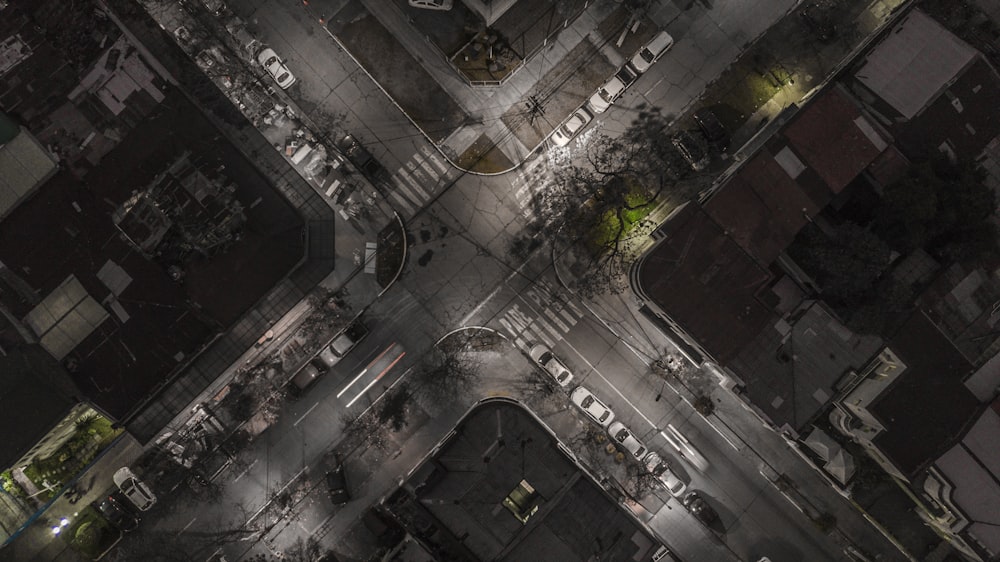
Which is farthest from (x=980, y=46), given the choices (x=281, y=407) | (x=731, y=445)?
(x=281, y=407)

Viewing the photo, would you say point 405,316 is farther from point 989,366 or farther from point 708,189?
point 989,366

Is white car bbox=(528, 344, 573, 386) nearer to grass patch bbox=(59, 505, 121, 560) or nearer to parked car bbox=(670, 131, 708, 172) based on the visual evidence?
parked car bbox=(670, 131, 708, 172)

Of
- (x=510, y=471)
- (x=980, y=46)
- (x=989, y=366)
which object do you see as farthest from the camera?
(x=980, y=46)

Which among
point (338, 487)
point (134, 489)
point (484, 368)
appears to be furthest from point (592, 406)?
point (134, 489)

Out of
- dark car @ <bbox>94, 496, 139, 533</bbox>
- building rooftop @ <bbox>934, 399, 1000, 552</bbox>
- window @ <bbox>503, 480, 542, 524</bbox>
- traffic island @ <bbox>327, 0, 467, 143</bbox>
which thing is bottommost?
building rooftop @ <bbox>934, 399, 1000, 552</bbox>

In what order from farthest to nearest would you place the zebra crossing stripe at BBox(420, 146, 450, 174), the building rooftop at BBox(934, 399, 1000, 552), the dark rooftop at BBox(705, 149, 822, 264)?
the zebra crossing stripe at BBox(420, 146, 450, 174) → the dark rooftop at BBox(705, 149, 822, 264) → the building rooftop at BBox(934, 399, 1000, 552)

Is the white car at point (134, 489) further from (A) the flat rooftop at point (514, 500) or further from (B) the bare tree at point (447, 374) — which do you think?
(B) the bare tree at point (447, 374)

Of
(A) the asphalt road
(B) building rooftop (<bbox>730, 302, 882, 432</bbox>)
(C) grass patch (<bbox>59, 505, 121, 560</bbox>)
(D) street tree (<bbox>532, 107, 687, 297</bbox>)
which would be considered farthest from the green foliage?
(C) grass patch (<bbox>59, 505, 121, 560</bbox>)
